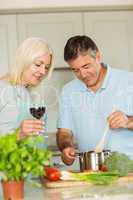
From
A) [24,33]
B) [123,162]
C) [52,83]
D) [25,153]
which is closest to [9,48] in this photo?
[24,33]

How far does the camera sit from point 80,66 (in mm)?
2100

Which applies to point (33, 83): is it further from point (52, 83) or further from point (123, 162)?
point (52, 83)

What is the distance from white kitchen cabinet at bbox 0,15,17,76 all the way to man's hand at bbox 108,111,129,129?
160 centimetres

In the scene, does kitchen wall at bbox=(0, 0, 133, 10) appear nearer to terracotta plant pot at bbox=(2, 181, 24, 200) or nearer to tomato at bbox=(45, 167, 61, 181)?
tomato at bbox=(45, 167, 61, 181)

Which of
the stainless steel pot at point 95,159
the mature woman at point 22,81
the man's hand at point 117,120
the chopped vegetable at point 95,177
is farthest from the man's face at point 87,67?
the chopped vegetable at point 95,177

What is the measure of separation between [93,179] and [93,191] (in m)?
0.12

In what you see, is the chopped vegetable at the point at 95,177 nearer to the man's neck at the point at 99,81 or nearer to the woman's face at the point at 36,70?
the woman's face at the point at 36,70

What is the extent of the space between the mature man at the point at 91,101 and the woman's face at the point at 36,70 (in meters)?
0.15

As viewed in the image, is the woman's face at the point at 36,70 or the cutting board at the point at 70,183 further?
the woman's face at the point at 36,70

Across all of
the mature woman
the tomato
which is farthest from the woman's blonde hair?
the tomato

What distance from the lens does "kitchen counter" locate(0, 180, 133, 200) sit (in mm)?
1320

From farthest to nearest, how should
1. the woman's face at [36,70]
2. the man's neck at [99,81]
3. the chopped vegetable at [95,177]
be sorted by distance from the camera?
the man's neck at [99,81] < the woman's face at [36,70] < the chopped vegetable at [95,177]

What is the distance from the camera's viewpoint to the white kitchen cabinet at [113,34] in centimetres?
346

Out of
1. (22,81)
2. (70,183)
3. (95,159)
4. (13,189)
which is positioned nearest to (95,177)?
(70,183)
